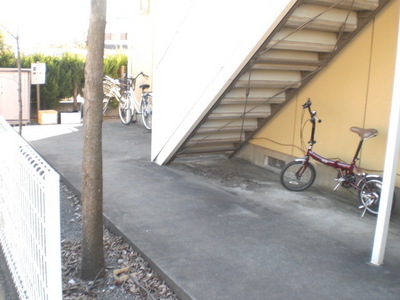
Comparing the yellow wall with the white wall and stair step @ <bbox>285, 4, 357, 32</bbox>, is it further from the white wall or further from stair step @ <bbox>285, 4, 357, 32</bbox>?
the white wall

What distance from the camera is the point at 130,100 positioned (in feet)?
34.9

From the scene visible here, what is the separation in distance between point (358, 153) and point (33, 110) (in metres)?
9.24

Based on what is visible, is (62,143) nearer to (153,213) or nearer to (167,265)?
(153,213)

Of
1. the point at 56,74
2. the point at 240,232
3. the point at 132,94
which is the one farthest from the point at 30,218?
the point at 56,74

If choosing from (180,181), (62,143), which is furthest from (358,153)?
(62,143)

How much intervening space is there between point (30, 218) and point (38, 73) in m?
8.83

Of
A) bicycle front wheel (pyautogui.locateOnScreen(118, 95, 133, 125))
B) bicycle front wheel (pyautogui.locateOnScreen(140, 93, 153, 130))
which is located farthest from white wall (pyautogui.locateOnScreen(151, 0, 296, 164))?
bicycle front wheel (pyautogui.locateOnScreen(118, 95, 133, 125))

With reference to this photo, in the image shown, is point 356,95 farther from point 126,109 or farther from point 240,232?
point 126,109

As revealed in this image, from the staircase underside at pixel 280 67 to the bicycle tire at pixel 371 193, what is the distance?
1.75 m

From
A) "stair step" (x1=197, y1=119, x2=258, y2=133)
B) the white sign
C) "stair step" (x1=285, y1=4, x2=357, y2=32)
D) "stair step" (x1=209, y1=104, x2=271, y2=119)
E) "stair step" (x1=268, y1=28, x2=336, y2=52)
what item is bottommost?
"stair step" (x1=197, y1=119, x2=258, y2=133)

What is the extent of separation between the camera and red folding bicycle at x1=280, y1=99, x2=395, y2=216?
490 cm

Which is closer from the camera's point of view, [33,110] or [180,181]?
[180,181]

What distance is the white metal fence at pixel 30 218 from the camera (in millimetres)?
2342

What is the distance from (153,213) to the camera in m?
4.73
